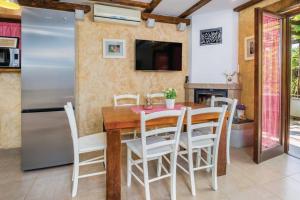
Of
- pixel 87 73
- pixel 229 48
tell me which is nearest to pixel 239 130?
pixel 229 48

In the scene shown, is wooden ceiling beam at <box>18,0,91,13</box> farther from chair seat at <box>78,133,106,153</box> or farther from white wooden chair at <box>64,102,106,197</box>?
chair seat at <box>78,133,106,153</box>

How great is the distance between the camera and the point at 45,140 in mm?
2609

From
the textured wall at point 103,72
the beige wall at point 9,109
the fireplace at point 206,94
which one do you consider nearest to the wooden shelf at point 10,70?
the beige wall at point 9,109

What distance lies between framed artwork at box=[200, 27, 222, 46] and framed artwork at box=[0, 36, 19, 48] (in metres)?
3.43

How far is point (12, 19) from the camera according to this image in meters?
3.14

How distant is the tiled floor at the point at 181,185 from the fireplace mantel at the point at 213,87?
58.0 inches

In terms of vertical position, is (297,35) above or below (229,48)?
above

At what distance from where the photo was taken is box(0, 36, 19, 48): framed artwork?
10.1 feet

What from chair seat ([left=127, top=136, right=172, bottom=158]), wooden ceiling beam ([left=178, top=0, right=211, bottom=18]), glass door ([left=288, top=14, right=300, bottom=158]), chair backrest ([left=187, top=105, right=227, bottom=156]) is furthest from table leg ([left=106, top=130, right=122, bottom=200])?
glass door ([left=288, top=14, right=300, bottom=158])

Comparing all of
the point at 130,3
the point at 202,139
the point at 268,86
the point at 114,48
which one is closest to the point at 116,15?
the point at 130,3

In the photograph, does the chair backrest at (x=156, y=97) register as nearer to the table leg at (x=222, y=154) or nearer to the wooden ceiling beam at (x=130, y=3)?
the table leg at (x=222, y=154)

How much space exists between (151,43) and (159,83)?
848 mm

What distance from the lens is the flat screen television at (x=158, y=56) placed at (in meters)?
3.85

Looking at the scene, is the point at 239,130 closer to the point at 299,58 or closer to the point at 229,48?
the point at 229,48
